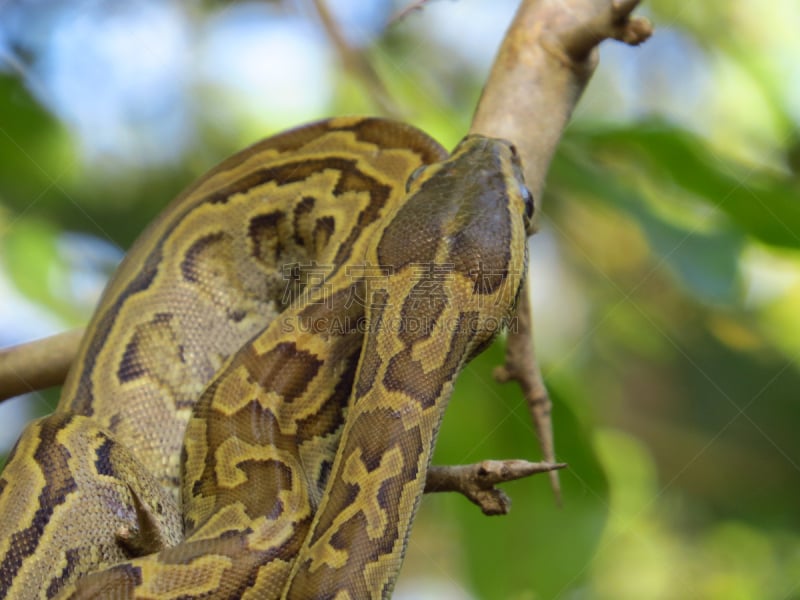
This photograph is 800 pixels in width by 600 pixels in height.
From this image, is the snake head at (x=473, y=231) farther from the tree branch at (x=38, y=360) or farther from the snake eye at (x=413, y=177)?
the tree branch at (x=38, y=360)

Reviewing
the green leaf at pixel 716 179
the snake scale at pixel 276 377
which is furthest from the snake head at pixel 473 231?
the green leaf at pixel 716 179

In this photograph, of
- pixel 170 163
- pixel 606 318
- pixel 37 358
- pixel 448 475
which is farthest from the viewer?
pixel 606 318

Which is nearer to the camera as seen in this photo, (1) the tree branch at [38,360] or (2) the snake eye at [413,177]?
(2) the snake eye at [413,177]

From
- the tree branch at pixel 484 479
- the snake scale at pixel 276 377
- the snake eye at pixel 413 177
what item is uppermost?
the snake eye at pixel 413 177

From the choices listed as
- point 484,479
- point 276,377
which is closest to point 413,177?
point 276,377

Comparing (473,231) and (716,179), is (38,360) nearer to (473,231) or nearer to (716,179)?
(473,231)

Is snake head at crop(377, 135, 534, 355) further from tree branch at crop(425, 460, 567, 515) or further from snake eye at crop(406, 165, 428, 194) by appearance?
tree branch at crop(425, 460, 567, 515)

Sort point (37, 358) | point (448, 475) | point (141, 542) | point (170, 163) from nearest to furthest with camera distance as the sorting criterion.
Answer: point (448, 475) < point (141, 542) < point (37, 358) < point (170, 163)

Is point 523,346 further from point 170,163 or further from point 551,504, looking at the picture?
point 170,163

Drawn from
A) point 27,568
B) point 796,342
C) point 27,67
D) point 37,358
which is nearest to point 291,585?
point 27,568
